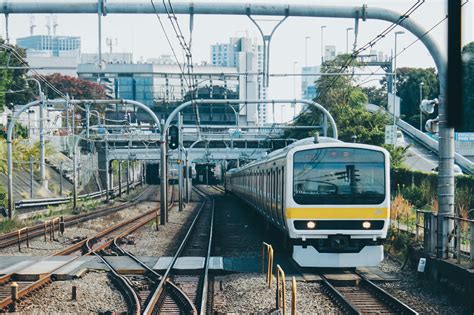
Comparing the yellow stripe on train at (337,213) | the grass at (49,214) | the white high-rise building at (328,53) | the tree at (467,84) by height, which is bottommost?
the grass at (49,214)

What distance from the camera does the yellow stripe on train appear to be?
1441 cm

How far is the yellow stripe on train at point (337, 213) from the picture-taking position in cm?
1441

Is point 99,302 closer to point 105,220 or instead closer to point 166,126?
point 166,126

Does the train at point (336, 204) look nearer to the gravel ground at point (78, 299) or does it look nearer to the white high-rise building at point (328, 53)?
the gravel ground at point (78, 299)

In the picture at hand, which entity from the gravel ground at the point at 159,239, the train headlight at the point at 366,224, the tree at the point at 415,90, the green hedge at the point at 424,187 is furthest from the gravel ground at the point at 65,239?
the tree at the point at 415,90

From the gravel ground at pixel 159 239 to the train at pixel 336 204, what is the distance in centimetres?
507

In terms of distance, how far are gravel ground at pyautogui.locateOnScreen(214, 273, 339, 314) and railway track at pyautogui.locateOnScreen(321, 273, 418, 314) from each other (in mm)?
177

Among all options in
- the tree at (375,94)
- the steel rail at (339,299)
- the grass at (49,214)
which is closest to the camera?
the steel rail at (339,299)

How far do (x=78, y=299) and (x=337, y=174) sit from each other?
594 centimetres

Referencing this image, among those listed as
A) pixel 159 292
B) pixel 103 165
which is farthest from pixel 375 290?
pixel 103 165

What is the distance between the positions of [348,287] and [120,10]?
6.57 metres

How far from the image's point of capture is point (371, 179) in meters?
14.7

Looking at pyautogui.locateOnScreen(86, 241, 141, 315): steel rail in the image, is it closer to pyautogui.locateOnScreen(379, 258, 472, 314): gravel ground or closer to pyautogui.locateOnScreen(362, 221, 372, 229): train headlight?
pyautogui.locateOnScreen(379, 258, 472, 314): gravel ground

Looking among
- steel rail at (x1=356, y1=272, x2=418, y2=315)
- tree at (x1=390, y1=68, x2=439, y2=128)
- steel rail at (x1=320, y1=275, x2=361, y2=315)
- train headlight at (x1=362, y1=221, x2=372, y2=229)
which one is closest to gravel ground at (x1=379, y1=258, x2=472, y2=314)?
steel rail at (x1=356, y1=272, x2=418, y2=315)
